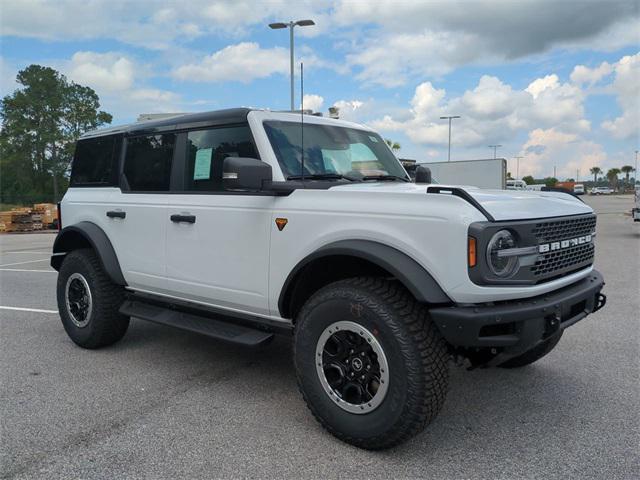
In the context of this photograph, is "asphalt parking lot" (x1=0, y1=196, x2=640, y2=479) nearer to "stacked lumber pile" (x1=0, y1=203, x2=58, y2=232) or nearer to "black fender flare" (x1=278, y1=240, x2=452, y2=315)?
"black fender flare" (x1=278, y1=240, x2=452, y2=315)

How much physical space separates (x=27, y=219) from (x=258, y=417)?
27.1 m

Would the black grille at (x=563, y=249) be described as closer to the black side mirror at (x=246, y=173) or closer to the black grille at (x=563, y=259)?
the black grille at (x=563, y=259)

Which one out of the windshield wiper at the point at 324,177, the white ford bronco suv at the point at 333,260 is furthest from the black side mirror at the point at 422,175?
the windshield wiper at the point at 324,177

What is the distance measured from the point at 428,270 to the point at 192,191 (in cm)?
211

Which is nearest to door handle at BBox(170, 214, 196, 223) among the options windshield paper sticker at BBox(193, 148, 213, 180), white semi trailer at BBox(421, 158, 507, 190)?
windshield paper sticker at BBox(193, 148, 213, 180)

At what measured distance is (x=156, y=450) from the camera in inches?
121

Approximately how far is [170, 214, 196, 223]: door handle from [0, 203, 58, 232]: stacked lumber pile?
988 inches

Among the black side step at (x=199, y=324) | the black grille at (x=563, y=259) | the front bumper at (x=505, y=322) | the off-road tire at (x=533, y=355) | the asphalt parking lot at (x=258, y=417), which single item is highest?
the black grille at (x=563, y=259)

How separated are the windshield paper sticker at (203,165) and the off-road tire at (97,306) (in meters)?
1.47

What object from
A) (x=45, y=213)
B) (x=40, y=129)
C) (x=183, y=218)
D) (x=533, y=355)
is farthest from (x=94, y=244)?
(x=40, y=129)

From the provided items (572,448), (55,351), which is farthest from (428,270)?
(55,351)

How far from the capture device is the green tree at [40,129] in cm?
5562

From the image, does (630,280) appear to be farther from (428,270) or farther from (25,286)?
(25,286)

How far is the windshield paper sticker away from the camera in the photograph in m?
4.07
